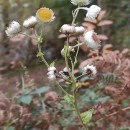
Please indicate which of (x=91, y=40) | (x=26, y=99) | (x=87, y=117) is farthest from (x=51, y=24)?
(x=91, y=40)

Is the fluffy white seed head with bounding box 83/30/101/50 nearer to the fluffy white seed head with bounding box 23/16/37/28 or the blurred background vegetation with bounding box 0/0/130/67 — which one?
the fluffy white seed head with bounding box 23/16/37/28

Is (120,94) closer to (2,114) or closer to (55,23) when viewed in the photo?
(2,114)

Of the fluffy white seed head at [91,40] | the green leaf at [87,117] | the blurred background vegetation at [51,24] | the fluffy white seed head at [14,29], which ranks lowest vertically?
the green leaf at [87,117]

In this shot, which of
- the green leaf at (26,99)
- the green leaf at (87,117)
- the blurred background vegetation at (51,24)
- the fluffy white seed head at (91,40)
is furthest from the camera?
the blurred background vegetation at (51,24)

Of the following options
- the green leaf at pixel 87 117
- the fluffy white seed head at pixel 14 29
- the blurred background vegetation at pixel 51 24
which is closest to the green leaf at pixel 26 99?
the green leaf at pixel 87 117

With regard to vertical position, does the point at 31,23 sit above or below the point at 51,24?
below

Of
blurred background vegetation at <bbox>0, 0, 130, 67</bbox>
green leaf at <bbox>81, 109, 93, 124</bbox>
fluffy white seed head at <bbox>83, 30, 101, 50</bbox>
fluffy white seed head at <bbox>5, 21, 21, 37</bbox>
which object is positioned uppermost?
blurred background vegetation at <bbox>0, 0, 130, 67</bbox>

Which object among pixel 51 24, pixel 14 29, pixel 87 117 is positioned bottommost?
pixel 87 117

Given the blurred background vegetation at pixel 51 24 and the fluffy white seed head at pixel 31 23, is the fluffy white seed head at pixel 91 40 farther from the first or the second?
the blurred background vegetation at pixel 51 24

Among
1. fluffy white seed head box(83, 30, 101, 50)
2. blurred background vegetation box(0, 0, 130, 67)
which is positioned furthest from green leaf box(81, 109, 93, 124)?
blurred background vegetation box(0, 0, 130, 67)

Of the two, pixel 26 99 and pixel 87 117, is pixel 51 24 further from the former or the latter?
pixel 87 117

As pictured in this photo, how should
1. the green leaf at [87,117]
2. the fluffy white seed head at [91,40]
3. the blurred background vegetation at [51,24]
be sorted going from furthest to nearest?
1. the blurred background vegetation at [51,24]
2. the green leaf at [87,117]
3. the fluffy white seed head at [91,40]
